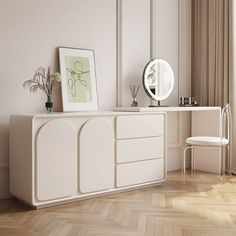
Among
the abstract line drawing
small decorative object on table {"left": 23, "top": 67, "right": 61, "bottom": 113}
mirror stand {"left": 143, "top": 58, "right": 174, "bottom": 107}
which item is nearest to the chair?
mirror stand {"left": 143, "top": 58, "right": 174, "bottom": 107}

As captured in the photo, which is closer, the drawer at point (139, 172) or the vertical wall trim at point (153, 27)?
the drawer at point (139, 172)

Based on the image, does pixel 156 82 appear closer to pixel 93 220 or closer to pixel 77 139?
pixel 77 139

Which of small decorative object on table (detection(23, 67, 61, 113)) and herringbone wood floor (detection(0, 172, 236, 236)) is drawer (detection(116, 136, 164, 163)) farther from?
small decorative object on table (detection(23, 67, 61, 113))

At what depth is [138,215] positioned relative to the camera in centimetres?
294

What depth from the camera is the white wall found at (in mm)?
3469

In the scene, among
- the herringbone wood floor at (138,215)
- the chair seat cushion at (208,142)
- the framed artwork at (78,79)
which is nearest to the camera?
the herringbone wood floor at (138,215)

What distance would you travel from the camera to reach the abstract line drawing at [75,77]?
3825 mm

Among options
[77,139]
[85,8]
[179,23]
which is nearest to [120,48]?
[85,8]

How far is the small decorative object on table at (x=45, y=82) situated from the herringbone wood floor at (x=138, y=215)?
3.13 feet

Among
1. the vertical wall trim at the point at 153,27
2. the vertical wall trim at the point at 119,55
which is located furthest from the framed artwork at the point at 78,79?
the vertical wall trim at the point at 153,27

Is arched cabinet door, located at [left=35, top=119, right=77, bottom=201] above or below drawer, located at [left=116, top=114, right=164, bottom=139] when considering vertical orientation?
below

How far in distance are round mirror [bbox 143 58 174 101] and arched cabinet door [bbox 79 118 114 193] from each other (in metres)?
1.09

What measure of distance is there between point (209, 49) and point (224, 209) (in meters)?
2.32

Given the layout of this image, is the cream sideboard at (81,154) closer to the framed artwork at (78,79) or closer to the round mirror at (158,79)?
the framed artwork at (78,79)
